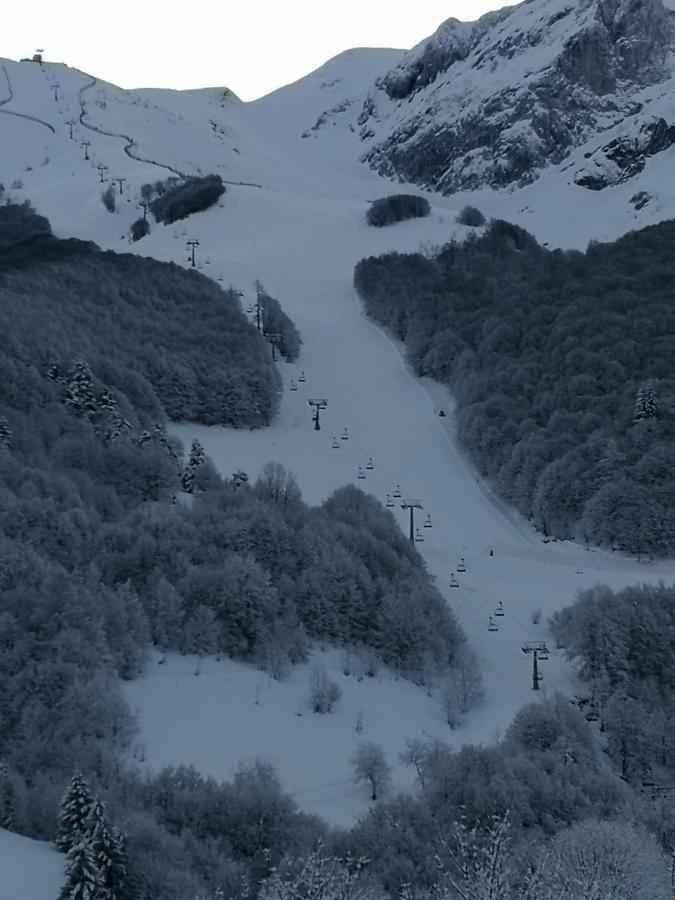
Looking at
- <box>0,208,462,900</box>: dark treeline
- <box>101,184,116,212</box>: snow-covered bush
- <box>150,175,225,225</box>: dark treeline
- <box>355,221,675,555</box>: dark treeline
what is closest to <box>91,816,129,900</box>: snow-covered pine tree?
<box>0,208,462,900</box>: dark treeline

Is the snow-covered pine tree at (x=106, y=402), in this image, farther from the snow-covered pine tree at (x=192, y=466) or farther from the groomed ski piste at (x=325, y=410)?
the groomed ski piste at (x=325, y=410)

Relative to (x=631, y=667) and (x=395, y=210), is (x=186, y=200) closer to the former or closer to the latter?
(x=395, y=210)

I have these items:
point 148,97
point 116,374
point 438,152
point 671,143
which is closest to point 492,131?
point 438,152

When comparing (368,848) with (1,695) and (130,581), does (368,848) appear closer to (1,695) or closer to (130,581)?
(1,695)

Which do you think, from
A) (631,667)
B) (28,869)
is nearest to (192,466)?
(631,667)

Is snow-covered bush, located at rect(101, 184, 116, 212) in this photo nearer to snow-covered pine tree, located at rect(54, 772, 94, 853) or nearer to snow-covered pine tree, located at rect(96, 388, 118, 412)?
snow-covered pine tree, located at rect(96, 388, 118, 412)
